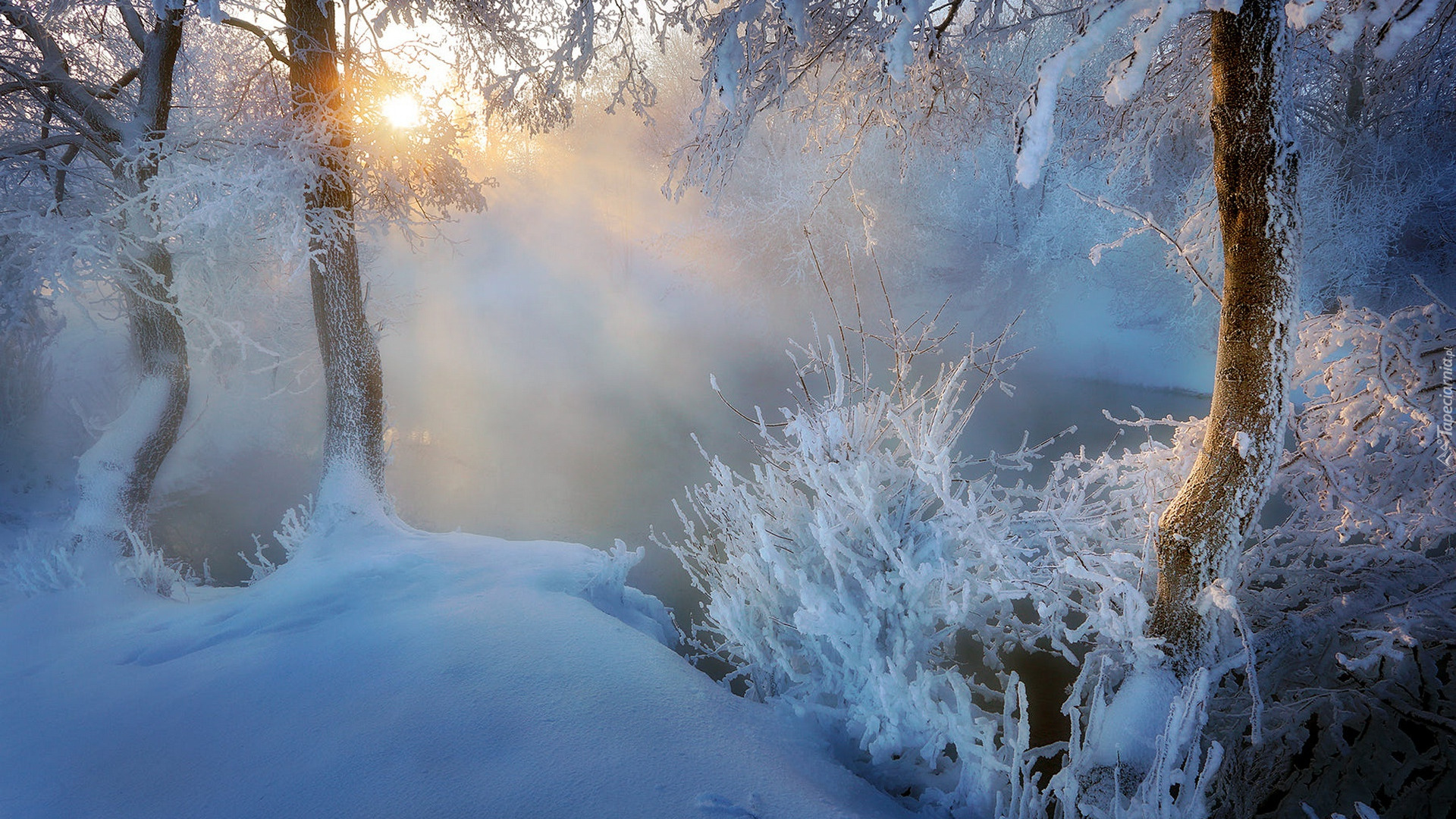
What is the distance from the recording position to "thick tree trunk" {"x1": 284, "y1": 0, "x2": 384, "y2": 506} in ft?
19.2

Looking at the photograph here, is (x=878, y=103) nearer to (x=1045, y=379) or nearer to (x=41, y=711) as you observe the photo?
(x=41, y=711)

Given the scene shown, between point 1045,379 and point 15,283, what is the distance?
67.0ft

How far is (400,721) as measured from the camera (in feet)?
8.89

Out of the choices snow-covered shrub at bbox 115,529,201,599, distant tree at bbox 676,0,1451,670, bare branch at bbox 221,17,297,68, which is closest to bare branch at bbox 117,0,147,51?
bare branch at bbox 221,17,297,68

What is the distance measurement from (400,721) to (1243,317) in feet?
13.5

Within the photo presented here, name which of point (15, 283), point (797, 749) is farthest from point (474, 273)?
point (797, 749)

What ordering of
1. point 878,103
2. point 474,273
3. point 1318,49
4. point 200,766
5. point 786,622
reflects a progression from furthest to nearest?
point 474,273 < point 1318,49 < point 878,103 < point 786,622 < point 200,766

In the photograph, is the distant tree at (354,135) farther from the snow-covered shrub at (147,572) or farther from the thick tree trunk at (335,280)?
the snow-covered shrub at (147,572)

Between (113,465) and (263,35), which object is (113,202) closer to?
(263,35)

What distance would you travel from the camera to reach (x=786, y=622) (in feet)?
11.6

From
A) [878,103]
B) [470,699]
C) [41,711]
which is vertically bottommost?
[41,711]

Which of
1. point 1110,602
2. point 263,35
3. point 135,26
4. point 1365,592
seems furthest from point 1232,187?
point 135,26

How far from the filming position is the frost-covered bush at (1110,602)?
2.80 m

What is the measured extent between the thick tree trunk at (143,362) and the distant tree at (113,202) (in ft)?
0.03
